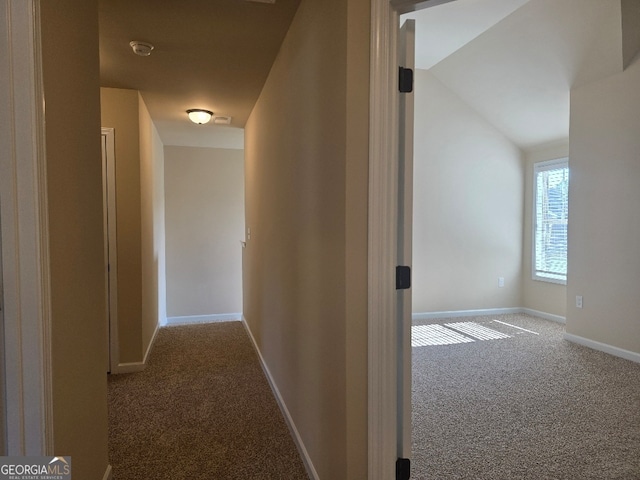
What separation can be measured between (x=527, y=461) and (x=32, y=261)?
8.02 ft

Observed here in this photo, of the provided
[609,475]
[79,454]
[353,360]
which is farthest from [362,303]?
[609,475]

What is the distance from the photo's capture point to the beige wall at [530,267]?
506 centimetres

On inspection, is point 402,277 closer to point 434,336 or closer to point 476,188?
point 434,336

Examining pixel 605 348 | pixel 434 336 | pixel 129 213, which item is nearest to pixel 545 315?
pixel 605 348

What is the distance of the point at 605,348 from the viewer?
3816mm

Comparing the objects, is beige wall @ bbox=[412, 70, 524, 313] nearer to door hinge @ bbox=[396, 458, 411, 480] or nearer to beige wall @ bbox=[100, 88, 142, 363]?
beige wall @ bbox=[100, 88, 142, 363]

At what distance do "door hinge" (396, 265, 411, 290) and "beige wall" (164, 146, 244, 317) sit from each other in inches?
203

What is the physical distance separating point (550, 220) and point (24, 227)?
5.86 meters

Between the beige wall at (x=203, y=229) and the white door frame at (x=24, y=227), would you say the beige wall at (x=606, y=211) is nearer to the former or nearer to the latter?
the white door frame at (x=24, y=227)

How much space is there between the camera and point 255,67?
2854 millimetres

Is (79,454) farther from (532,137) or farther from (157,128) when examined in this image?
(532,137)

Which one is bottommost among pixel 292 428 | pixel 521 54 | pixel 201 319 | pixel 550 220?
pixel 201 319

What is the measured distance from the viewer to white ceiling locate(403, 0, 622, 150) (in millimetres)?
3336

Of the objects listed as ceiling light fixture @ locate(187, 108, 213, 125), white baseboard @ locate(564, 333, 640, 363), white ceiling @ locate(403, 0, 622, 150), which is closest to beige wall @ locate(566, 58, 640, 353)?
white baseboard @ locate(564, 333, 640, 363)
